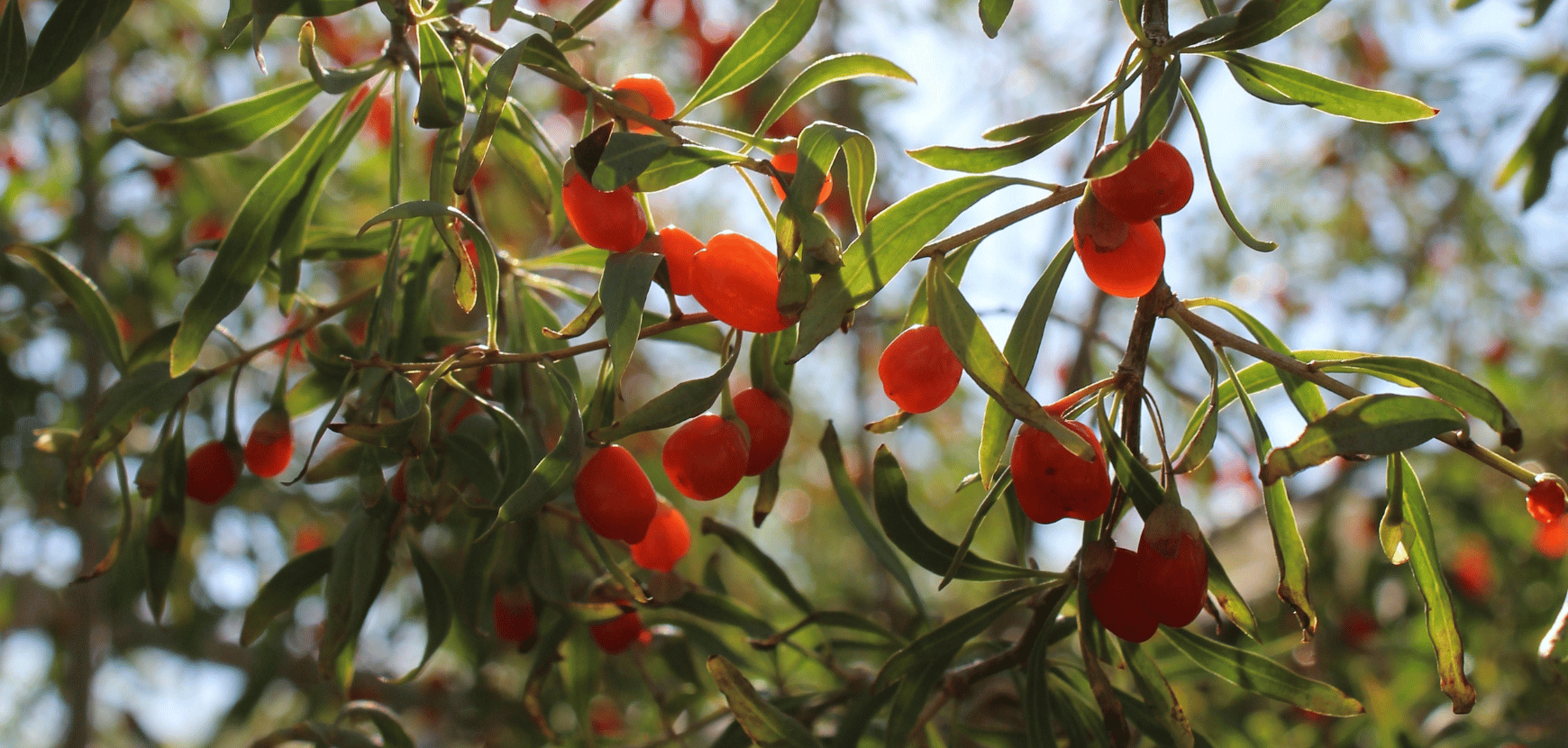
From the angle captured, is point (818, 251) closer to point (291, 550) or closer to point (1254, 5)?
point (1254, 5)

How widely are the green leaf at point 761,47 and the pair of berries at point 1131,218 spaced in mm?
480

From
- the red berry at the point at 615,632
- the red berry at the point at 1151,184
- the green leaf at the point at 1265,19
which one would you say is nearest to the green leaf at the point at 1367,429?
the red berry at the point at 1151,184

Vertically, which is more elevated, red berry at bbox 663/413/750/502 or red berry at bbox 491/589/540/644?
red berry at bbox 663/413/750/502

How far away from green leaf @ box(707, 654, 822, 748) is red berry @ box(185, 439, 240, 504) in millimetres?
933

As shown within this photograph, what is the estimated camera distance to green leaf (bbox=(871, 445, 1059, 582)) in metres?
1.37

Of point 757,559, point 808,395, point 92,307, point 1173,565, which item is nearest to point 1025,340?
point 1173,565

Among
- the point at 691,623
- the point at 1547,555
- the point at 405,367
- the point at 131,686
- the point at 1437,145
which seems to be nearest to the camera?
the point at 405,367

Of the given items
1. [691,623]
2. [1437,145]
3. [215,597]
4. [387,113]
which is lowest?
[215,597]

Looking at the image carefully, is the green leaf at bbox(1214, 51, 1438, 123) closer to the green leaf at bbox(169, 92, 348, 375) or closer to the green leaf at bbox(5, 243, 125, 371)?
the green leaf at bbox(169, 92, 348, 375)

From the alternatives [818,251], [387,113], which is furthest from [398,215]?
[387,113]

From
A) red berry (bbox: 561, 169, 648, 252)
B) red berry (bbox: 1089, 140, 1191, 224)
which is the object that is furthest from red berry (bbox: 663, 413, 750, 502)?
red berry (bbox: 1089, 140, 1191, 224)

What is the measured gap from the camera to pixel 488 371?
1560mm

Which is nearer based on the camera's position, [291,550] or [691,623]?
[691,623]

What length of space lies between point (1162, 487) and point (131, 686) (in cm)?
527
